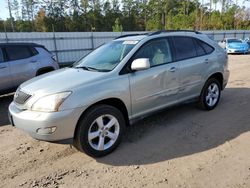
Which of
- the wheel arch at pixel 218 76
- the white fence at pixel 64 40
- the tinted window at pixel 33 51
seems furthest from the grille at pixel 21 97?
the white fence at pixel 64 40

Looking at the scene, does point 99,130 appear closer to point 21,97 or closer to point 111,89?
point 111,89

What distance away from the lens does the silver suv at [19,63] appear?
7.22m

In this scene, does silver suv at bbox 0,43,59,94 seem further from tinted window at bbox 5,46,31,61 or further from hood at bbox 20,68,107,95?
hood at bbox 20,68,107,95

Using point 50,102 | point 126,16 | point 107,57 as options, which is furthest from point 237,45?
point 126,16

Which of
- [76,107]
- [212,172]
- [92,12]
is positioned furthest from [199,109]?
[92,12]

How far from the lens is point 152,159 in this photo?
13.0 feet

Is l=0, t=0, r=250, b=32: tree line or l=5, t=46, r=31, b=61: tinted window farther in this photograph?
l=0, t=0, r=250, b=32: tree line

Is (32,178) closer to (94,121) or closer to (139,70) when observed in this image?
(94,121)

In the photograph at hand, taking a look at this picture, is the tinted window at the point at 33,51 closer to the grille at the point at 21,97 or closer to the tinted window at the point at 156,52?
the grille at the point at 21,97

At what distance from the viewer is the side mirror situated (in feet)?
13.8

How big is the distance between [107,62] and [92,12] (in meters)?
52.2

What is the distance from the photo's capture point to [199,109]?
6.06 m

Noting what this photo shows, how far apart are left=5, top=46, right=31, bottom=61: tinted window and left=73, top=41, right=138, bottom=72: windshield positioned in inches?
128

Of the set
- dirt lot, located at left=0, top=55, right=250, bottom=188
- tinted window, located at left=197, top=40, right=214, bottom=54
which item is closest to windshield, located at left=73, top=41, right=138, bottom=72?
dirt lot, located at left=0, top=55, right=250, bottom=188
